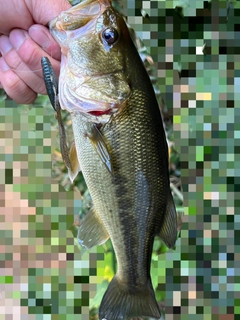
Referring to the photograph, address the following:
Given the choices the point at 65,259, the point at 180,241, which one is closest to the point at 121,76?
the point at 180,241

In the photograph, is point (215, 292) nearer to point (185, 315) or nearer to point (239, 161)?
point (185, 315)

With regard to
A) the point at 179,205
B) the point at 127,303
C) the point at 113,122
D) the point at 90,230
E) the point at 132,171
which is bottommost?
the point at 179,205

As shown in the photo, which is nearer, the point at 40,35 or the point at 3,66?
the point at 40,35

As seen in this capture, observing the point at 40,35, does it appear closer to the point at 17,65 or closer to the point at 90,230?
the point at 17,65

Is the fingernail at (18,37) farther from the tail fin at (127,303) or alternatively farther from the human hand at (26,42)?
the tail fin at (127,303)

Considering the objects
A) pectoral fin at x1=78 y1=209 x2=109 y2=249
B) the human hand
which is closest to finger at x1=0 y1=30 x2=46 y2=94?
the human hand

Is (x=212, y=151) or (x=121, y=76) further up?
(x=121, y=76)

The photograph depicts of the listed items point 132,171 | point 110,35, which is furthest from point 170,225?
point 110,35

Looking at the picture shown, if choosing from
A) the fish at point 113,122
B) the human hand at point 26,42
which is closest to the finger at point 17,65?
the human hand at point 26,42
